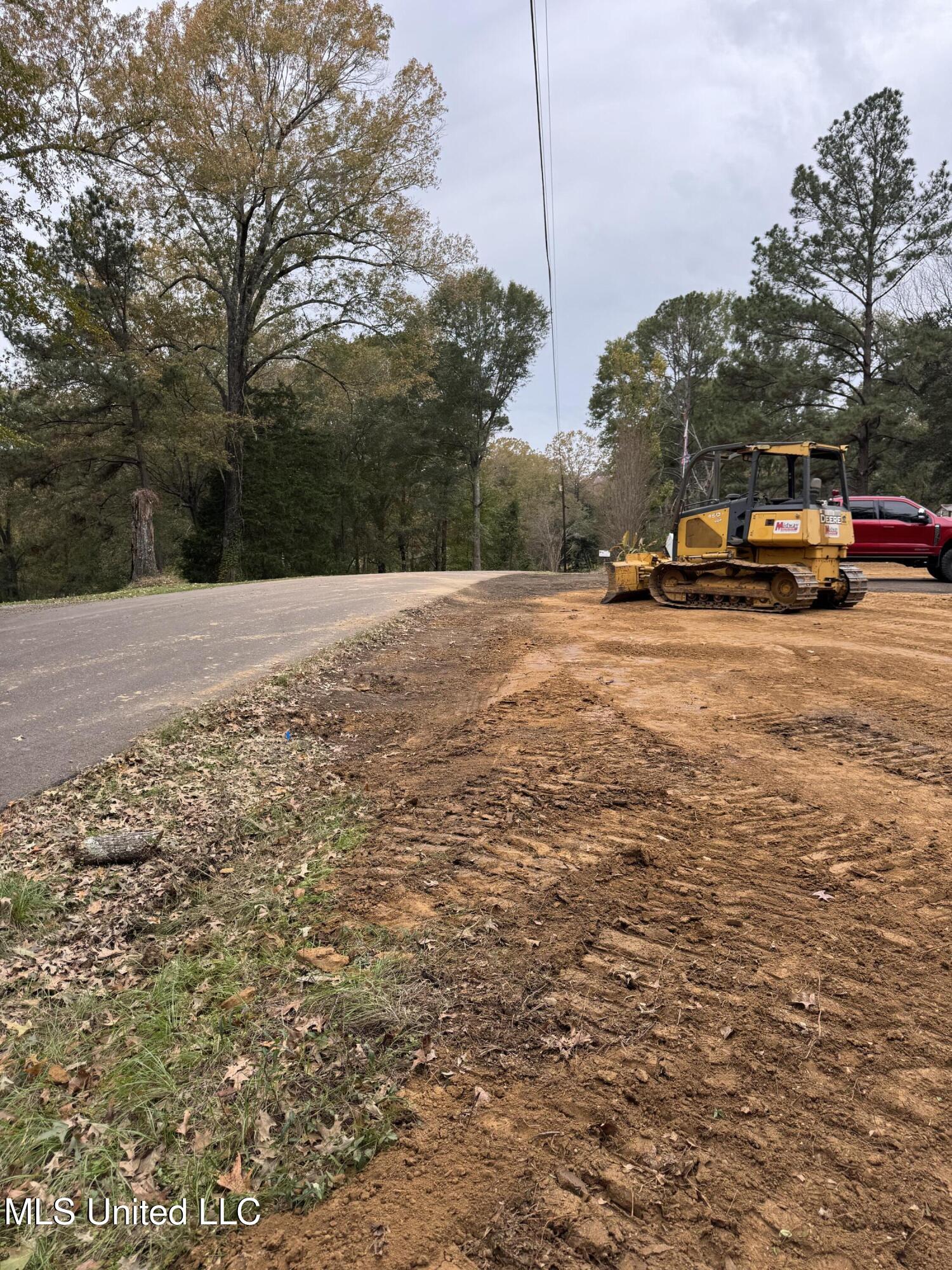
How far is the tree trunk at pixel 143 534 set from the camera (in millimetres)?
22188

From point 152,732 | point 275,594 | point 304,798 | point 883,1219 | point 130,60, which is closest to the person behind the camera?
point 883,1219

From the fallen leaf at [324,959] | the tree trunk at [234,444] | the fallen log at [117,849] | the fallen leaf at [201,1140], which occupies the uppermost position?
the tree trunk at [234,444]

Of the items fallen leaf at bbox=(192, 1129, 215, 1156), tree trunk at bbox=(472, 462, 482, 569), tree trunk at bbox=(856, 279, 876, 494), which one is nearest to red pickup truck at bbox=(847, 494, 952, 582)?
tree trunk at bbox=(856, 279, 876, 494)

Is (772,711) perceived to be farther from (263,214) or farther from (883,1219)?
(263,214)

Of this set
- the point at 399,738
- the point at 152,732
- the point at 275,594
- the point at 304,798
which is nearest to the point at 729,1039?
the point at 304,798

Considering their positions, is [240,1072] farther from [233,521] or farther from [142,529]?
[233,521]

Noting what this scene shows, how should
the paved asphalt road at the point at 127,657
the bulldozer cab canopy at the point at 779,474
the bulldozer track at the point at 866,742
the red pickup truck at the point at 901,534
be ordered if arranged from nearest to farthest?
1. the bulldozer track at the point at 866,742
2. the paved asphalt road at the point at 127,657
3. the bulldozer cab canopy at the point at 779,474
4. the red pickup truck at the point at 901,534

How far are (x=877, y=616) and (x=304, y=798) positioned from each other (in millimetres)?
10326

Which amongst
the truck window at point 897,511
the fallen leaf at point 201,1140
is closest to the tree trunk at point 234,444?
the truck window at point 897,511

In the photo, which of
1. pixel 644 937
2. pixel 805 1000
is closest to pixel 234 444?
pixel 644 937

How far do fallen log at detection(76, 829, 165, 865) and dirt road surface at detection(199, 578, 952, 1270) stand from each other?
113cm

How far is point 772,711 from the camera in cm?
551

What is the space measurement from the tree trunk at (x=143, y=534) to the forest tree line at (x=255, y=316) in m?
0.09

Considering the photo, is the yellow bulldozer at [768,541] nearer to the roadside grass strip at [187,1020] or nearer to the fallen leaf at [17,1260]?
the roadside grass strip at [187,1020]
